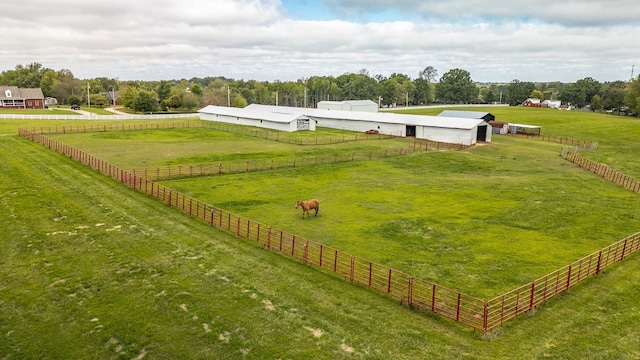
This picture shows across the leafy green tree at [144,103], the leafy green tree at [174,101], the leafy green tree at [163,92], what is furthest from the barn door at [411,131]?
the leafy green tree at [163,92]

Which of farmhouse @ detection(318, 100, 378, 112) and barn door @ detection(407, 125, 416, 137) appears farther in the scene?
farmhouse @ detection(318, 100, 378, 112)

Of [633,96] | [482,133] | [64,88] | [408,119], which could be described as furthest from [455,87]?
[64,88]

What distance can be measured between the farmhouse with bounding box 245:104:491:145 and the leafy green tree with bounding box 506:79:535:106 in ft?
336

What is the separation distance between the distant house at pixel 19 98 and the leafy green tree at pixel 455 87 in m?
117

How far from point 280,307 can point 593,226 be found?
1848 centimetres

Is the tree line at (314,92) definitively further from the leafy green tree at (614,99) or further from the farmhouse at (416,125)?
the farmhouse at (416,125)

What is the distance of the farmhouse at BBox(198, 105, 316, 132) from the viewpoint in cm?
6625

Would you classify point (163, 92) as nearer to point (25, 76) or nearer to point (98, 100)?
point (98, 100)

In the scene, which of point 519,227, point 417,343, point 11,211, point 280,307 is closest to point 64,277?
point 280,307

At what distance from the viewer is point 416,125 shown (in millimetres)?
60906

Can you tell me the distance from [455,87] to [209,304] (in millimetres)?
148479

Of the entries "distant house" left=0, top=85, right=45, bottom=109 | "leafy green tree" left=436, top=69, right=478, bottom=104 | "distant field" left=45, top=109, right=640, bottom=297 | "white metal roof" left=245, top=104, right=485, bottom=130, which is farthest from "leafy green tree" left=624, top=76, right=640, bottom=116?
"distant house" left=0, top=85, right=45, bottom=109

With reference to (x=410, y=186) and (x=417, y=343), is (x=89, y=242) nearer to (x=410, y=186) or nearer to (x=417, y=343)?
(x=417, y=343)

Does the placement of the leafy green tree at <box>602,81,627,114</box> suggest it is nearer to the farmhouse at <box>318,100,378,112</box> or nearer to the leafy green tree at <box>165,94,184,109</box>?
the farmhouse at <box>318,100,378,112</box>
